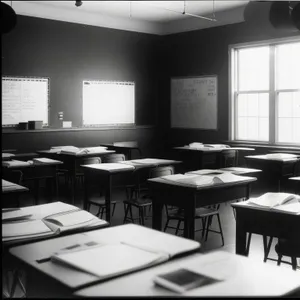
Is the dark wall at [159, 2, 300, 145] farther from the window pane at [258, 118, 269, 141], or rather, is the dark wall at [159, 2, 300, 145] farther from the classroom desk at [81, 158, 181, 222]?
the classroom desk at [81, 158, 181, 222]

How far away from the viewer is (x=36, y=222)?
2.02 meters

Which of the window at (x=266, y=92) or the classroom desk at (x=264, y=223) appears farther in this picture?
the window at (x=266, y=92)

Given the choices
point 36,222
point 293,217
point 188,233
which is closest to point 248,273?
point 36,222

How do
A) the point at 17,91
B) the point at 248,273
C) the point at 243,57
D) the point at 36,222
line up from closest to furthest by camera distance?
the point at 248,273 < the point at 36,222 < the point at 17,91 < the point at 243,57

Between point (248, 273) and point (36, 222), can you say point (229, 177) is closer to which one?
point (36, 222)

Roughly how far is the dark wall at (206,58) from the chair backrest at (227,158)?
1.43 metres

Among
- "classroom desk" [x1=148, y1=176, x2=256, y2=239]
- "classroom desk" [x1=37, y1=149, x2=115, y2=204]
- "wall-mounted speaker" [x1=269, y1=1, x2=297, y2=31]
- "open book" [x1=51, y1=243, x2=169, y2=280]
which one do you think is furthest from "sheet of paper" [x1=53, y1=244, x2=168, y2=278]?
"classroom desk" [x1=37, y1=149, x2=115, y2=204]

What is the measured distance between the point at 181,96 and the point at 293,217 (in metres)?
7.36

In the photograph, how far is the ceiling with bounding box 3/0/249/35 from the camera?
8.20 meters

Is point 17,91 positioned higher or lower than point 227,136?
higher

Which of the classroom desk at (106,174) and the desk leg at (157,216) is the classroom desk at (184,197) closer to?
the desk leg at (157,216)

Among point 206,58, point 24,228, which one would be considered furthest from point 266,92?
point 24,228

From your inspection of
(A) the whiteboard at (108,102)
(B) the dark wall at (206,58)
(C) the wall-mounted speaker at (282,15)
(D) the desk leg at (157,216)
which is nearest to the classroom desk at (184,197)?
(D) the desk leg at (157,216)

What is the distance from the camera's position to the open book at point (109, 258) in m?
1.37
